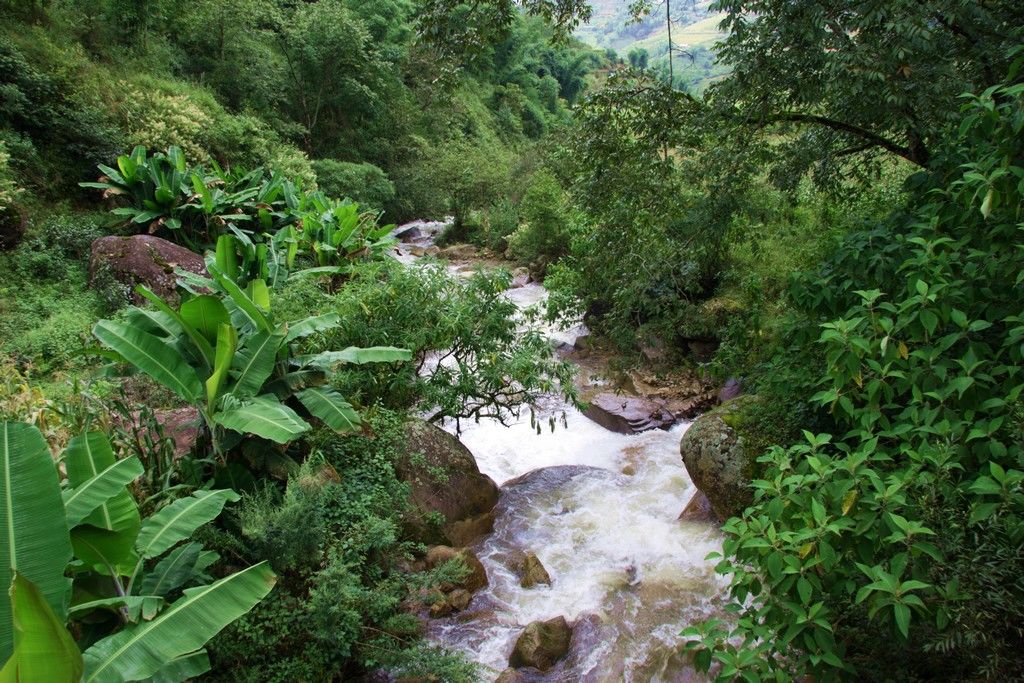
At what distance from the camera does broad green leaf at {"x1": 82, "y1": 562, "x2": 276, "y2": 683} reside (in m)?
2.88

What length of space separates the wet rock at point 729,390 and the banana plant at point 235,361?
547cm

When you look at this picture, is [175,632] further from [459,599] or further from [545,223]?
[545,223]


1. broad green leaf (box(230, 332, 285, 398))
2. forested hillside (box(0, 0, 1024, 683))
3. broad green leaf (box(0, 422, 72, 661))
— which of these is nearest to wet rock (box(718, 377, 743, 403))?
forested hillside (box(0, 0, 1024, 683))

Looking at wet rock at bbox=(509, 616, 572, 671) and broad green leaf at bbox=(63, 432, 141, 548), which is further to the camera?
wet rock at bbox=(509, 616, 572, 671)

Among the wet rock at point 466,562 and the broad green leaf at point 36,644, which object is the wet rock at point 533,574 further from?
the broad green leaf at point 36,644

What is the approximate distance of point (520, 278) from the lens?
696 inches

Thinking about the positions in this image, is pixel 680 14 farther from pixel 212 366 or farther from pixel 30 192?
pixel 30 192

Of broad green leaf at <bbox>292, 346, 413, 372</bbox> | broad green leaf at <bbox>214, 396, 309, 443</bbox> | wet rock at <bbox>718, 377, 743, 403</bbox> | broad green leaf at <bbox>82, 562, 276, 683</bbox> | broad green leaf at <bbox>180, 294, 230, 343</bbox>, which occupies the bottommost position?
wet rock at <bbox>718, 377, 743, 403</bbox>

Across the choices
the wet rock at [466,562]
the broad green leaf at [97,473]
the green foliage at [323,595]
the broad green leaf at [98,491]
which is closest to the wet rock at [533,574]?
the wet rock at [466,562]

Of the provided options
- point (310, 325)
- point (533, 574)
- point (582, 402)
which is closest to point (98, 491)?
point (310, 325)

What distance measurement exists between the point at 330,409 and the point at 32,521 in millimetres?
2517

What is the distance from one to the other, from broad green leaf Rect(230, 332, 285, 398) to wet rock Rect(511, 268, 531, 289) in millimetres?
11887

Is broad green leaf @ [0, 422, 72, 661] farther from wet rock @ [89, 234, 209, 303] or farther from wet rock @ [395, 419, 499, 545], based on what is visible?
wet rock @ [89, 234, 209, 303]

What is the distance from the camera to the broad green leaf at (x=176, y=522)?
12.1 ft
